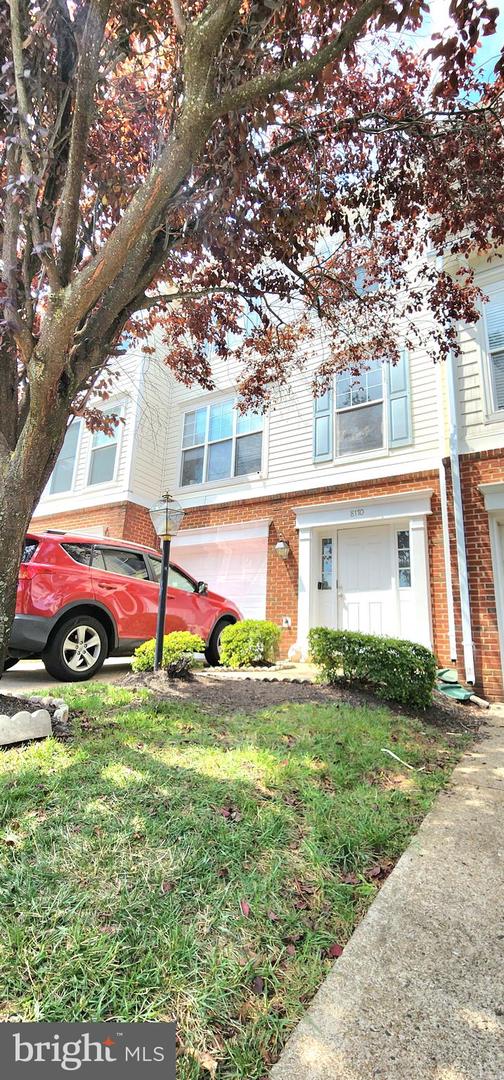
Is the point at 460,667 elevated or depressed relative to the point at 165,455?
depressed

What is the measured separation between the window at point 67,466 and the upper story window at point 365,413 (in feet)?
20.9

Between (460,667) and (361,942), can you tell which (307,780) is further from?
(460,667)

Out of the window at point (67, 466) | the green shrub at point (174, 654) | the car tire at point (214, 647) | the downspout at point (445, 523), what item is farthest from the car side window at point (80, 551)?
the window at point (67, 466)

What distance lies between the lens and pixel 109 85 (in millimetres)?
3932

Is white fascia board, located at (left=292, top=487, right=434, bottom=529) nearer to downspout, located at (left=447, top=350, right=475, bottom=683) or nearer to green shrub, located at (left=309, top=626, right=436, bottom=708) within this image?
downspout, located at (left=447, top=350, right=475, bottom=683)

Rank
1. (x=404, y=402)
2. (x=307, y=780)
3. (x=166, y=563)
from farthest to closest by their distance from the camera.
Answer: (x=404, y=402)
(x=166, y=563)
(x=307, y=780)

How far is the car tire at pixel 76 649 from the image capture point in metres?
5.15

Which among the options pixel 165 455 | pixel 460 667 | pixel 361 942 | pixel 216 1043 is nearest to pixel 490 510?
pixel 460 667

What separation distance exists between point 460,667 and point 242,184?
5988 millimetres

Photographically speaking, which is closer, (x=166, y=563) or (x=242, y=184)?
(x=242, y=184)

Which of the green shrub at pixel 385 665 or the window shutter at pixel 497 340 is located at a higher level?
the window shutter at pixel 497 340

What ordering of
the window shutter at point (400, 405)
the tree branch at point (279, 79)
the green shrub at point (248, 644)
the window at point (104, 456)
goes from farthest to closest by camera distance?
1. the window at point (104, 456)
2. the window shutter at point (400, 405)
3. the green shrub at point (248, 644)
4. the tree branch at point (279, 79)

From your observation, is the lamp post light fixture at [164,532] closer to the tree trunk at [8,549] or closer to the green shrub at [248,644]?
the green shrub at [248,644]

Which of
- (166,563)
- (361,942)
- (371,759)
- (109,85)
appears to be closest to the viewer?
(361,942)
